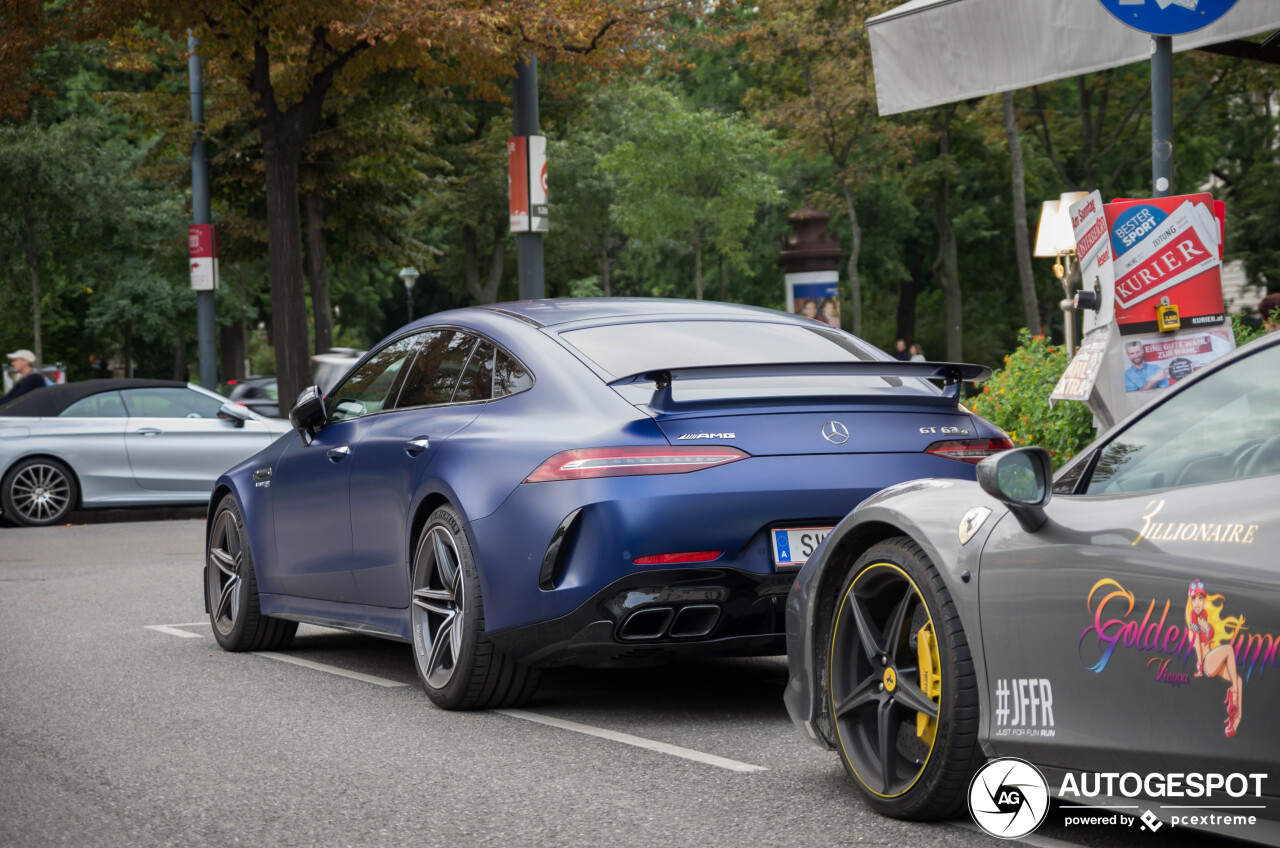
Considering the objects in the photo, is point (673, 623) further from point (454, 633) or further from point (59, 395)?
point (59, 395)

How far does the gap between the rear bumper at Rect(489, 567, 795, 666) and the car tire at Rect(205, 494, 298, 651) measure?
267 cm

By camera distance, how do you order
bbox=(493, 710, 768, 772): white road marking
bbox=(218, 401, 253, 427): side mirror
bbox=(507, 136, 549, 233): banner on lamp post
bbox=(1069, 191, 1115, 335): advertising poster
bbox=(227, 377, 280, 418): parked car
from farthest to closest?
bbox=(227, 377, 280, 418): parked car, bbox=(218, 401, 253, 427): side mirror, bbox=(507, 136, 549, 233): banner on lamp post, bbox=(1069, 191, 1115, 335): advertising poster, bbox=(493, 710, 768, 772): white road marking

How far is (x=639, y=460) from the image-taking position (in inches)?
212

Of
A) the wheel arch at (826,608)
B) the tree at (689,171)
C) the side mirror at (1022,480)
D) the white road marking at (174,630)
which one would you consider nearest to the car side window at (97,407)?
the white road marking at (174,630)

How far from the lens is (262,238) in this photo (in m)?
32.3

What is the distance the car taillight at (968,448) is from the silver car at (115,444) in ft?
41.1

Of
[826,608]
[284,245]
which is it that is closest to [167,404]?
[284,245]

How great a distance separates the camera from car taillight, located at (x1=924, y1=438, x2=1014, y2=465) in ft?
18.8

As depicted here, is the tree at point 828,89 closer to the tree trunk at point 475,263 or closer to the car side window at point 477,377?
the tree trunk at point 475,263

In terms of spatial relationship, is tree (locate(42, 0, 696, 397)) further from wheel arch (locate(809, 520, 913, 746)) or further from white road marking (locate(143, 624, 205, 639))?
wheel arch (locate(809, 520, 913, 746))

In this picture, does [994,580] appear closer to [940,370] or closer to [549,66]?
[940,370]

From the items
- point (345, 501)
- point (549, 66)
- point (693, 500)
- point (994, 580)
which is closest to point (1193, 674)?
point (994, 580)

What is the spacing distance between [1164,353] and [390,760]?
458cm

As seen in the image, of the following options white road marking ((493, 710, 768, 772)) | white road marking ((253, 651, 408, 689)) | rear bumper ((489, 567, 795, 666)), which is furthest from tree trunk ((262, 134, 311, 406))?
rear bumper ((489, 567, 795, 666))
